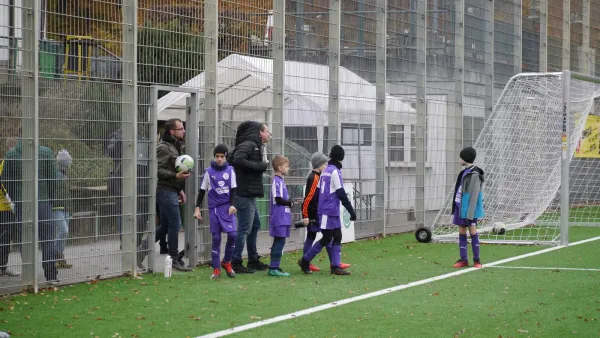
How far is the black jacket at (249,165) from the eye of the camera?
12164mm

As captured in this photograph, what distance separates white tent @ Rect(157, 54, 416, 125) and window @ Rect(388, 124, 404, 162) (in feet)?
1.07

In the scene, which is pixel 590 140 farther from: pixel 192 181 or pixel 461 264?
pixel 192 181

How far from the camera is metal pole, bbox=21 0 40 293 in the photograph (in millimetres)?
10352

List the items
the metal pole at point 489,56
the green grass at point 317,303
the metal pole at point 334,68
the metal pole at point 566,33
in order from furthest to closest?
1. the metal pole at point 566,33
2. the metal pole at point 489,56
3. the metal pole at point 334,68
4. the green grass at point 317,303

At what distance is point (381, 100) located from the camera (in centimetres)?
1777

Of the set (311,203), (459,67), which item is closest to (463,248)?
(311,203)

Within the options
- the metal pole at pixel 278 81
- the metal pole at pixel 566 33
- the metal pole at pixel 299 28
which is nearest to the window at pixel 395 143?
the metal pole at pixel 299 28

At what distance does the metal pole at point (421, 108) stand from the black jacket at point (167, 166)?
24.7ft

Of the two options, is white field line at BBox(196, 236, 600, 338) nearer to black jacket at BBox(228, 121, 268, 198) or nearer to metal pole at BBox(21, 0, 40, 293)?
black jacket at BBox(228, 121, 268, 198)

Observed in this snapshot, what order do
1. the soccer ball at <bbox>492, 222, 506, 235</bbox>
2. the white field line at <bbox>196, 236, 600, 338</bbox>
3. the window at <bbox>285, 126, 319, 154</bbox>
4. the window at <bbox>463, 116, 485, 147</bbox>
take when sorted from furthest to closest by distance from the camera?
the window at <bbox>463, 116, 485, 147</bbox>, the soccer ball at <bbox>492, 222, 506, 235</bbox>, the window at <bbox>285, 126, 319, 154</bbox>, the white field line at <bbox>196, 236, 600, 338</bbox>

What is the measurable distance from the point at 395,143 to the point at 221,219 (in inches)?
286

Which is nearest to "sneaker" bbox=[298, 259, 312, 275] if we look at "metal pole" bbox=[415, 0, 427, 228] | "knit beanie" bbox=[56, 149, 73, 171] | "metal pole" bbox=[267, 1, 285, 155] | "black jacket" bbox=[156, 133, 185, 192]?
"black jacket" bbox=[156, 133, 185, 192]

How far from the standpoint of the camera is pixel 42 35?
10547 mm

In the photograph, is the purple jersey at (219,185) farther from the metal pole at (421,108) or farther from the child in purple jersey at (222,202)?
the metal pole at (421,108)
